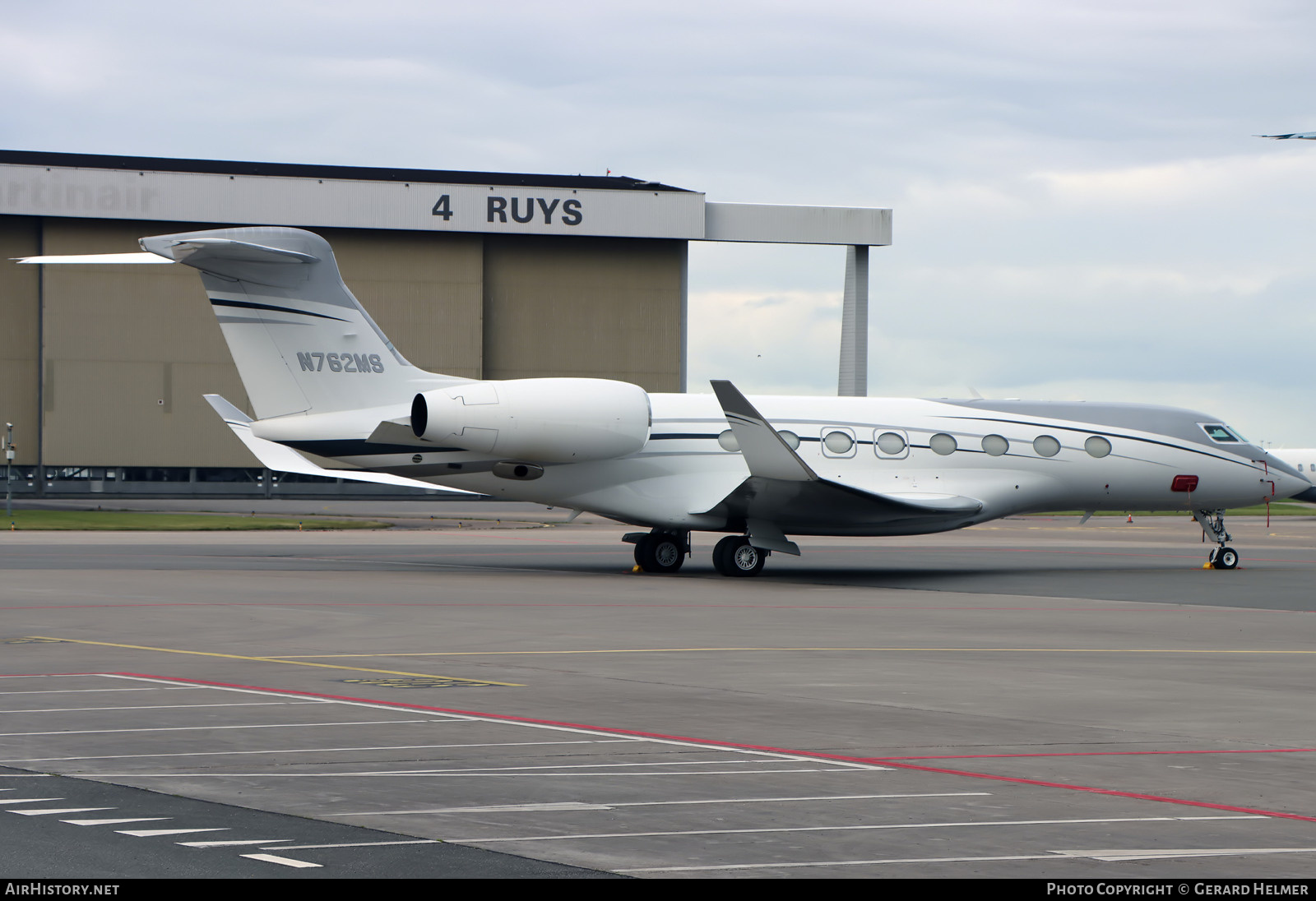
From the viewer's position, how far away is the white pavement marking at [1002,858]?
648 centimetres

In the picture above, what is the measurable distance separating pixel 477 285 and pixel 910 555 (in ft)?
129

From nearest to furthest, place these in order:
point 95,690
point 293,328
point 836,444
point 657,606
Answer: point 95,690
point 657,606
point 293,328
point 836,444

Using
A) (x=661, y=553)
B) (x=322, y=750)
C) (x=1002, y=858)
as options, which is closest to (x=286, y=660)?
(x=322, y=750)

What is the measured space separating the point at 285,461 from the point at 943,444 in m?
13.0

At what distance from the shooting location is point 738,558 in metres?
27.4

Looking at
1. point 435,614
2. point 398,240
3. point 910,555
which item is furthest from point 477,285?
point 435,614

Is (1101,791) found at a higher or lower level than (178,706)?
higher

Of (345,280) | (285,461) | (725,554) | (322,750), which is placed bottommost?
(725,554)

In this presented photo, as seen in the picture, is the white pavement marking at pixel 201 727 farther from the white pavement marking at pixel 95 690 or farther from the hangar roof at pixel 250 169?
the hangar roof at pixel 250 169

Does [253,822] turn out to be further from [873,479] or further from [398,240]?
[398,240]

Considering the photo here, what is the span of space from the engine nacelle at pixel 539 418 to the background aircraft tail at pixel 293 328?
1.48 metres

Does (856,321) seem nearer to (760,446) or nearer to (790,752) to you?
(760,446)

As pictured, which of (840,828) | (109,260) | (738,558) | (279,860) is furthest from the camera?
(738,558)

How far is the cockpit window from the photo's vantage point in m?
30.9
